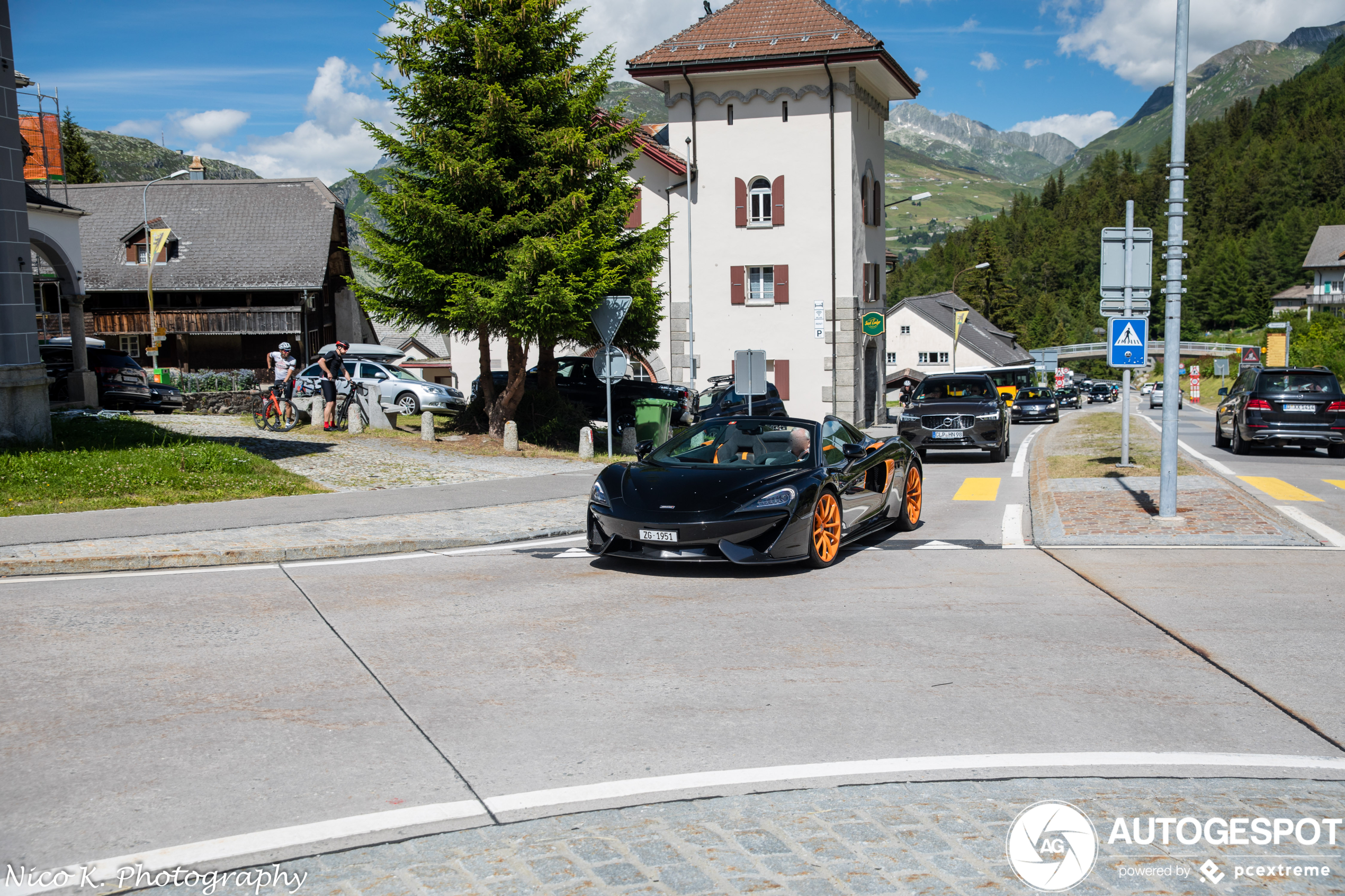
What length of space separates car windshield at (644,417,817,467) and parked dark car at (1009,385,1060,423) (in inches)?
1503

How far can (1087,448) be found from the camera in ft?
72.8

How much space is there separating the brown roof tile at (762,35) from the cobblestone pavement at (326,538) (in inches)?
1097

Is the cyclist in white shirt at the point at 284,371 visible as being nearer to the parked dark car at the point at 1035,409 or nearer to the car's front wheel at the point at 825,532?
the car's front wheel at the point at 825,532

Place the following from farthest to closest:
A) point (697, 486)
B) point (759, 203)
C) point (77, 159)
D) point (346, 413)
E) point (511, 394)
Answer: point (77, 159), point (759, 203), point (346, 413), point (511, 394), point (697, 486)

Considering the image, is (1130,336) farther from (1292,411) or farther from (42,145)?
(42,145)

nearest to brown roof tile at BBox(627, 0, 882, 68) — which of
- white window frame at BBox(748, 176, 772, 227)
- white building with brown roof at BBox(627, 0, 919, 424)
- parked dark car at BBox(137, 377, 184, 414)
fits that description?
white building with brown roof at BBox(627, 0, 919, 424)

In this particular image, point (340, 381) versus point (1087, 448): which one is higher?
point (340, 381)

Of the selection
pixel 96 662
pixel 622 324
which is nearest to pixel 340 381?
pixel 622 324

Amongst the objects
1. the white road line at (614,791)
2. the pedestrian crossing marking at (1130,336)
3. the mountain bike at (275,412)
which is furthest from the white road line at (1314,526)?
the mountain bike at (275,412)

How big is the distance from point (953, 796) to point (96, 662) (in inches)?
196

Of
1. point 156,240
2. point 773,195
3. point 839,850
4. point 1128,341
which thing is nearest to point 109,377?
point 156,240

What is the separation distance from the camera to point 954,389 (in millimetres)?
22562

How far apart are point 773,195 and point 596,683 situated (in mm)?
33642

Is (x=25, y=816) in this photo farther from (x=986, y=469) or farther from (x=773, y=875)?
(x=986, y=469)
